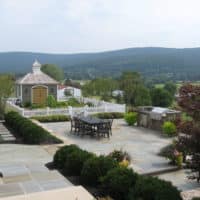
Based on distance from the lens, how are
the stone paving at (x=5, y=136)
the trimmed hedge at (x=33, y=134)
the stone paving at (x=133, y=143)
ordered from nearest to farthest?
the stone paving at (x=133, y=143)
the trimmed hedge at (x=33, y=134)
the stone paving at (x=5, y=136)

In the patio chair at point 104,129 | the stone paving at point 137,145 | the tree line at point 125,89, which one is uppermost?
the tree line at point 125,89

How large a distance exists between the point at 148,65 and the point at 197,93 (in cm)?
13212

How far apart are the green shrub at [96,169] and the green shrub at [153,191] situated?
1.38 meters

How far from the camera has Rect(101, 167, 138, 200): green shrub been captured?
6.73 meters

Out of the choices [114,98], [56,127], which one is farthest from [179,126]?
[114,98]

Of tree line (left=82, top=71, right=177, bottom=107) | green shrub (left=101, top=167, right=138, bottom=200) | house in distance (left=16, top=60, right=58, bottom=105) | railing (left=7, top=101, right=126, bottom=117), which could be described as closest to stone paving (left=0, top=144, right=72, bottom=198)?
green shrub (left=101, top=167, right=138, bottom=200)

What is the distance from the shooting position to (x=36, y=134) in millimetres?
13906

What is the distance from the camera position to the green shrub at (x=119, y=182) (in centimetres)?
673

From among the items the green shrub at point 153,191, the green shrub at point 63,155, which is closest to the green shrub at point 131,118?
the green shrub at point 63,155

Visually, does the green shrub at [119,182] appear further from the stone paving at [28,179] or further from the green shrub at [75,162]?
the green shrub at [75,162]

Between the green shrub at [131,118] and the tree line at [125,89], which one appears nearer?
the green shrub at [131,118]

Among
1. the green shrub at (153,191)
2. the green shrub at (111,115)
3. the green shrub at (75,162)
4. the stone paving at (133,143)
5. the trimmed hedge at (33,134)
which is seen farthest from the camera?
the green shrub at (111,115)

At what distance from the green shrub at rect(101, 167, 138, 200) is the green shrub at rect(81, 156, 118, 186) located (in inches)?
22.3

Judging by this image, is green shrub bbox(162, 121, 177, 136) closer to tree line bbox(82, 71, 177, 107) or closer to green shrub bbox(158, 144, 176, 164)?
green shrub bbox(158, 144, 176, 164)
